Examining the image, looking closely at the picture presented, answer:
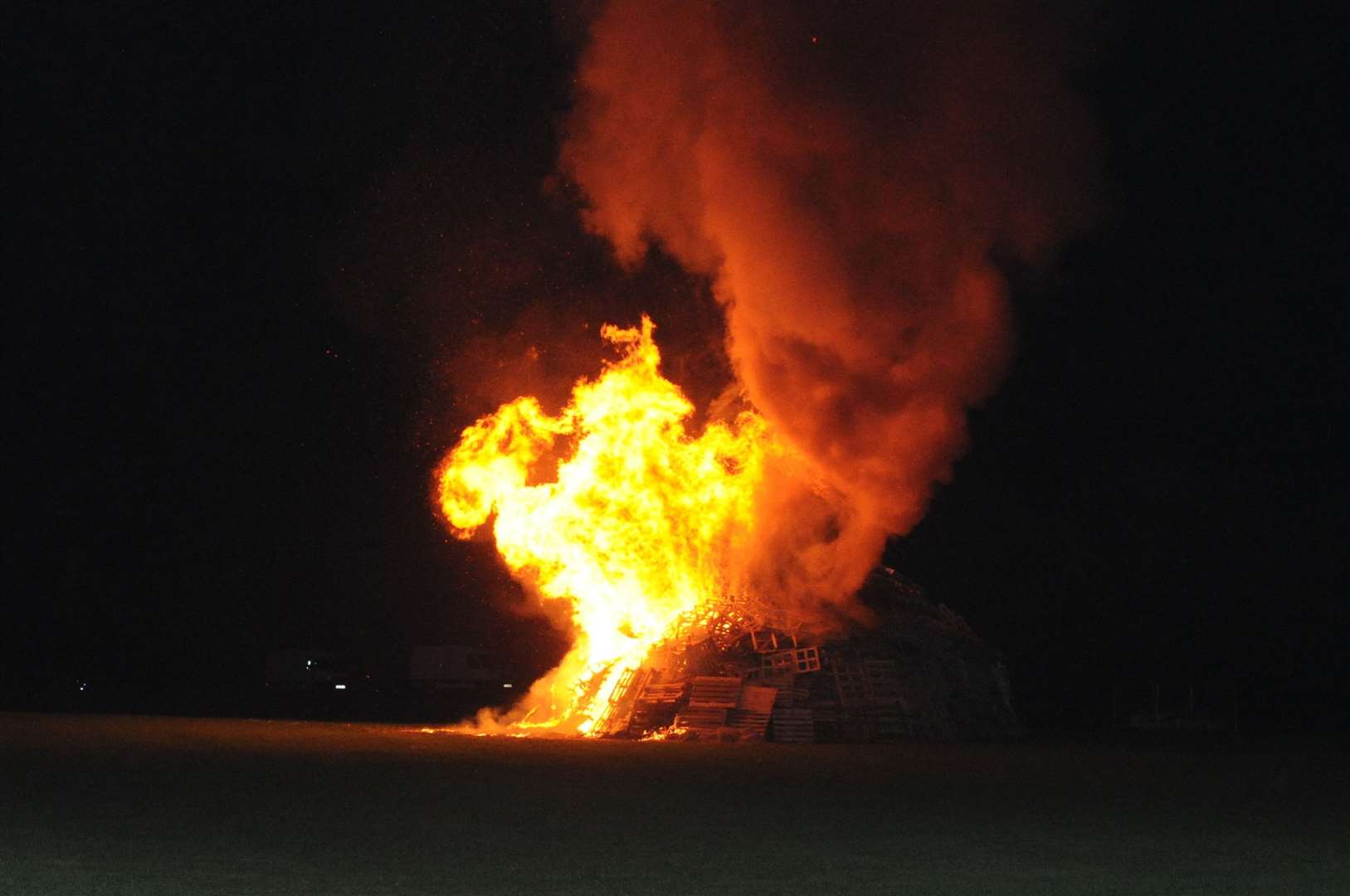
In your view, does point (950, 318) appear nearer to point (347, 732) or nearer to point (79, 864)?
point (347, 732)

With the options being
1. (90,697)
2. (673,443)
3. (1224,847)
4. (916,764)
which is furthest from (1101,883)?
(90,697)

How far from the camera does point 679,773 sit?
25.9 metres

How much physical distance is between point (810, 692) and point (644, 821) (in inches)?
776

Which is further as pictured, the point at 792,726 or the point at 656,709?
the point at 656,709

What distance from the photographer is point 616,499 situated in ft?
130

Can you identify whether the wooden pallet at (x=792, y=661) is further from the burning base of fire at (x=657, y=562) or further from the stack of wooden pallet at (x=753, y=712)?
the stack of wooden pallet at (x=753, y=712)

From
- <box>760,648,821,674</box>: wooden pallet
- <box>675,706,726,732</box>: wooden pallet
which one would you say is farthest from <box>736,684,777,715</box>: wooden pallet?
<box>760,648,821,674</box>: wooden pallet

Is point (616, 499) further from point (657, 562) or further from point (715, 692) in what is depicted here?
point (715, 692)

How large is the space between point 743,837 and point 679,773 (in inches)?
359

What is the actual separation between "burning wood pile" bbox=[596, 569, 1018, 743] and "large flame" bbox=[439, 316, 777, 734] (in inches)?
64.6

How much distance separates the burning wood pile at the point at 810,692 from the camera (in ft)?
120

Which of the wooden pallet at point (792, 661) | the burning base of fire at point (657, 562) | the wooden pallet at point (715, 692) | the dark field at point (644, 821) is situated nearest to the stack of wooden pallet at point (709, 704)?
the wooden pallet at point (715, 692)

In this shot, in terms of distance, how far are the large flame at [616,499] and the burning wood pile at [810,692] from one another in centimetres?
Answer: 164

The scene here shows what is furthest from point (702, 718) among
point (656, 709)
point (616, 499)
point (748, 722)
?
point (616, 499)
